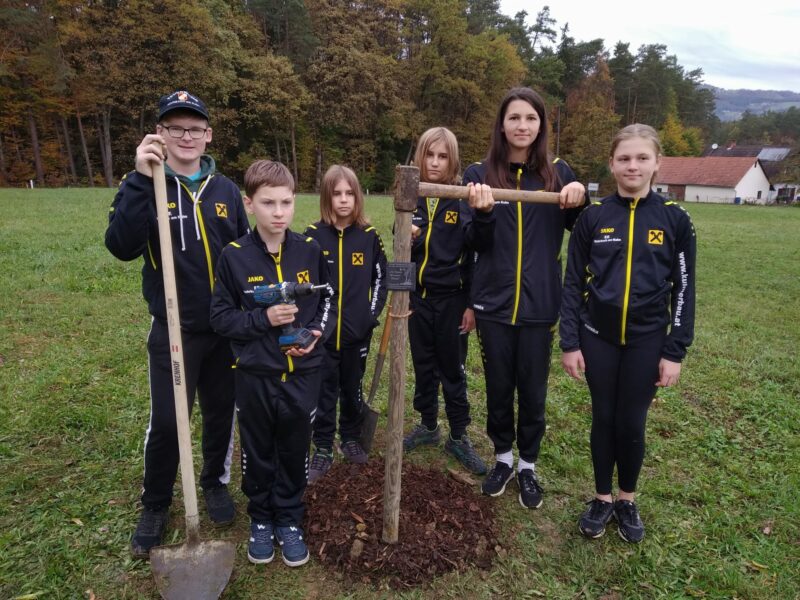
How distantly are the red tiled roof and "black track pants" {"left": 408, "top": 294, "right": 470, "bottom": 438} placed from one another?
56.8 m

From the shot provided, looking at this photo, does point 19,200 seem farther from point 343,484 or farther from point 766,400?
point 766,400

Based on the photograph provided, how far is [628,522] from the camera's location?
11.0 feet

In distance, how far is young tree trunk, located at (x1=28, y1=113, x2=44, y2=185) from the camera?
32.9 meters

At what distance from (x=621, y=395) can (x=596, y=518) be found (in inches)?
32.8

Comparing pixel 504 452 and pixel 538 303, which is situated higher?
pixel 538 303

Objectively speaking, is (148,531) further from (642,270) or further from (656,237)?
(656,237)

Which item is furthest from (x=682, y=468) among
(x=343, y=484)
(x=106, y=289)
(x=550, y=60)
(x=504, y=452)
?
(x=550, y=60)

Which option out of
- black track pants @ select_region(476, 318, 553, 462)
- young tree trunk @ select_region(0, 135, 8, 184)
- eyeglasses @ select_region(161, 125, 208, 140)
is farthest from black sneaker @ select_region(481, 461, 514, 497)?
young tree trunk @ select_region(0, 135, 8, 184)

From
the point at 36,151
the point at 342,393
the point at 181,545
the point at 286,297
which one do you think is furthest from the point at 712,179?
the point at 181,545

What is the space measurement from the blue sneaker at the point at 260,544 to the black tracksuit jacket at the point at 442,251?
187cm

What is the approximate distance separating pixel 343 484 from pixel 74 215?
15.4 m

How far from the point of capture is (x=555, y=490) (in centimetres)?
383

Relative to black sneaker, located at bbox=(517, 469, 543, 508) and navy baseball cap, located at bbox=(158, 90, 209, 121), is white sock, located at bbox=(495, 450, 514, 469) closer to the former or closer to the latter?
black sneaker, located at bbox=(517, 469, 543, 508)

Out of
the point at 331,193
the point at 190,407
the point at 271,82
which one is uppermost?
the point at 271,82
